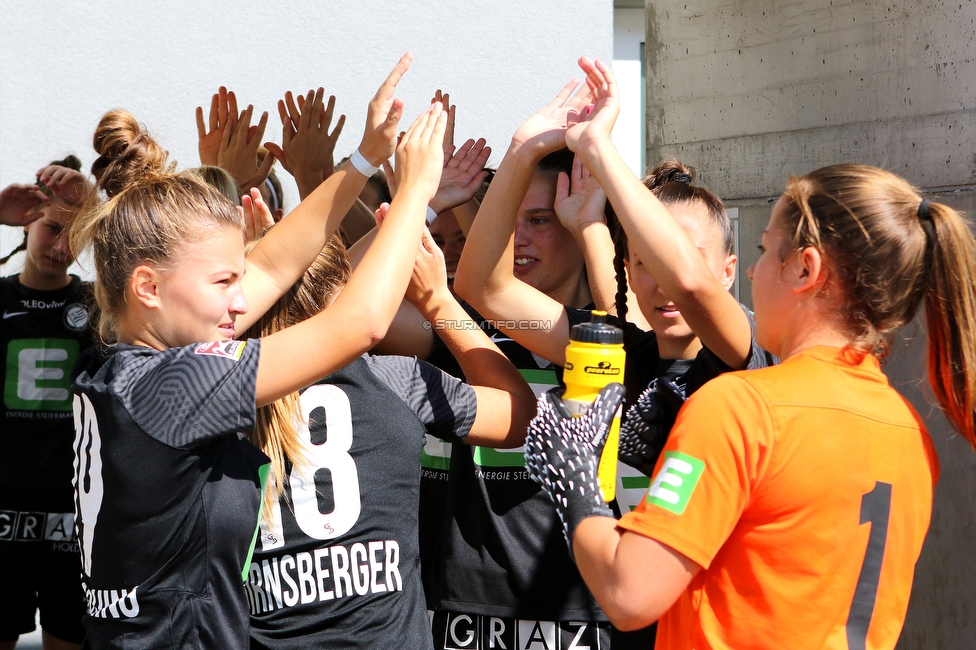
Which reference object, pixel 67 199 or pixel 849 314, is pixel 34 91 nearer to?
pixel 67 199

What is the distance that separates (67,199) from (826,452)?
2.99 m

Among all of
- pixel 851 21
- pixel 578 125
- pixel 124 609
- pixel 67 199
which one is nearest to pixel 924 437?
pixel 578 125

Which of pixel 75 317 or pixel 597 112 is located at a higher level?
pixel 597 112

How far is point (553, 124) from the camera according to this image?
2059mm

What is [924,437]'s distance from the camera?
1.41m

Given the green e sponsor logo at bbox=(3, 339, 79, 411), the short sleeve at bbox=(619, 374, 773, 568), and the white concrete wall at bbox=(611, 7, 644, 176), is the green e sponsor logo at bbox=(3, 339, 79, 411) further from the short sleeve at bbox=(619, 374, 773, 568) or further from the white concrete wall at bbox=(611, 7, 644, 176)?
the white concrete wall at bbox=(611, 7, 644, 176)

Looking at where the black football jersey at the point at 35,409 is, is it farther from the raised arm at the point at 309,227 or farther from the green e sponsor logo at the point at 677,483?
the green e sponsor logo at the point at 677,483

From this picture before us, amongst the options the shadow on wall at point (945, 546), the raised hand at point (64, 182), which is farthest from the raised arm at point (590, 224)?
the raised hand at point (64, 182)

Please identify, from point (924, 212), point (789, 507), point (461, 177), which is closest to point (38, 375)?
point (461, 177)

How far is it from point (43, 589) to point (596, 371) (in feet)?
9.58

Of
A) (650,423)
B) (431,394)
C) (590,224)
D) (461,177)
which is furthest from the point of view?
(461,177)

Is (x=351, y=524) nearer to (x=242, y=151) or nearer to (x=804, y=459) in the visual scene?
(x=804, y=459)

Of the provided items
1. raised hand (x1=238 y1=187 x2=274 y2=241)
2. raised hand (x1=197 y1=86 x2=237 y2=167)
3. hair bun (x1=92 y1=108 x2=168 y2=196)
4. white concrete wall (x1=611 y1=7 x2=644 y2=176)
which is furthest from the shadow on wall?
white concrete wall (x1=611 y1=7 x2=644 y2=176)

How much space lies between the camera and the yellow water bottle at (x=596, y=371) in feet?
4.75
